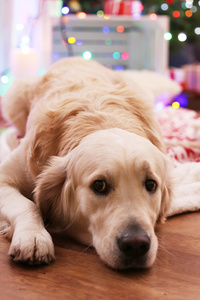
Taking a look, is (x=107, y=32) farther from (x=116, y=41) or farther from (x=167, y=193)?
(x=167, y=193)

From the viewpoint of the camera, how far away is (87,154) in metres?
1.70

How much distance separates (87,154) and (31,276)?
0.52 meters

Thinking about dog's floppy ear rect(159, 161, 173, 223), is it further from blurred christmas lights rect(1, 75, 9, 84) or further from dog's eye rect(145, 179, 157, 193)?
blurred christmas lights rect(1, 75, 9, 84)

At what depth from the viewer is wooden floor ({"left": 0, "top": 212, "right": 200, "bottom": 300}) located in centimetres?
137

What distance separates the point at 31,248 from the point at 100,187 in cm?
34

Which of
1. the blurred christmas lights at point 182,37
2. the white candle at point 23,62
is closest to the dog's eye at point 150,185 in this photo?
the white candle at point 23,62

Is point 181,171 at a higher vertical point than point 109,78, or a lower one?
lower

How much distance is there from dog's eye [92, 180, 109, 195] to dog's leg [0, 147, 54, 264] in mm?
256

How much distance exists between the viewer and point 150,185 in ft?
5.43

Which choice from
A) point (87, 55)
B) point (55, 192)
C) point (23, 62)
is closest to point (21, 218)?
point (55, 192)

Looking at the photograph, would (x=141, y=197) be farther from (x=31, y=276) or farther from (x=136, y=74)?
(x=136, y=74)

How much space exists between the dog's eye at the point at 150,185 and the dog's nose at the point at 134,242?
0.25 m

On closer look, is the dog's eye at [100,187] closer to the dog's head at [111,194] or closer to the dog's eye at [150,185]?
the dog's head at [111,194]

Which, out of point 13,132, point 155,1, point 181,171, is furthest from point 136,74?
point 181,171
